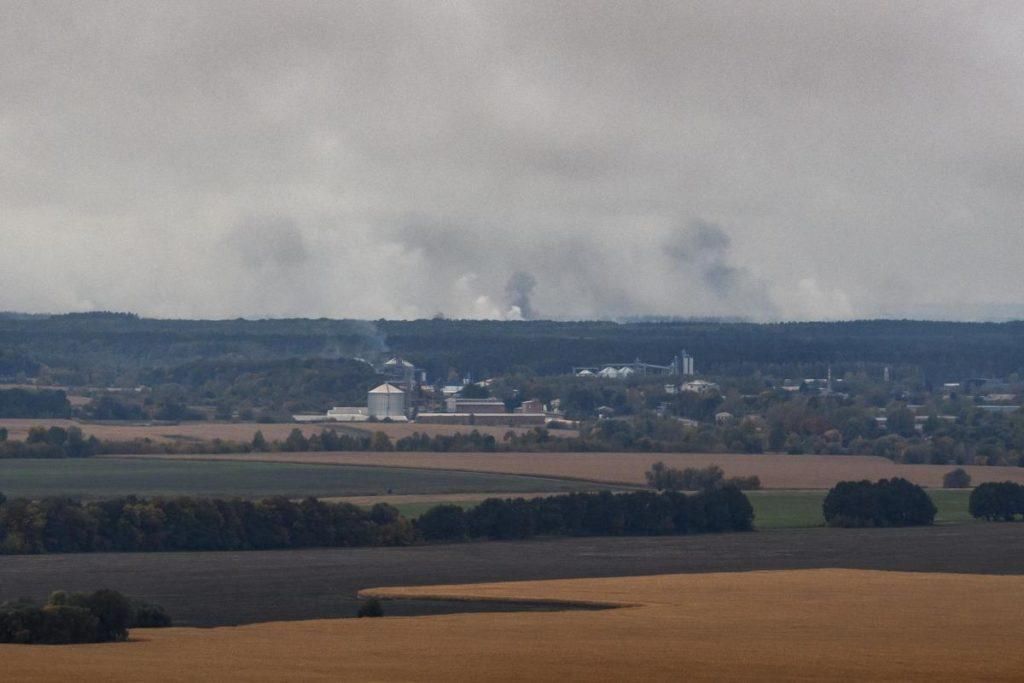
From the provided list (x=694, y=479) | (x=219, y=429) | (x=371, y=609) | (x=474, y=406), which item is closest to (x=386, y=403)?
(x=474, y=406)

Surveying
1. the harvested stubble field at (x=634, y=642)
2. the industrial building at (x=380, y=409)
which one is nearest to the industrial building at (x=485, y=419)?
the industrial building at (x=380, y=409)

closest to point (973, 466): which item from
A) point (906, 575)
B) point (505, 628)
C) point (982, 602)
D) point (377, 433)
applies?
point (377, 433)

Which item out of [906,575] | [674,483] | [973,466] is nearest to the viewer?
[906,575]

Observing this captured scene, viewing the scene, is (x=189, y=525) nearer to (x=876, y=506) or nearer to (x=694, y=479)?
(x=876, y=506)

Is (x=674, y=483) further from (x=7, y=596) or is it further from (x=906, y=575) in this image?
(x=7, y=596)

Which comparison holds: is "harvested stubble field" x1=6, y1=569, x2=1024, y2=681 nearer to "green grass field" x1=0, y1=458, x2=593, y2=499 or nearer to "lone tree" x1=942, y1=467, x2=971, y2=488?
"green grass field" x1=0, y1=458, x2=593, y2=499

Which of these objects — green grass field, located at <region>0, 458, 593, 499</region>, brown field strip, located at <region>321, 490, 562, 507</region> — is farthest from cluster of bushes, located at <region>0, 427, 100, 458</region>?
brown field strip, located at <region>321, 490, 562, 507</region>
